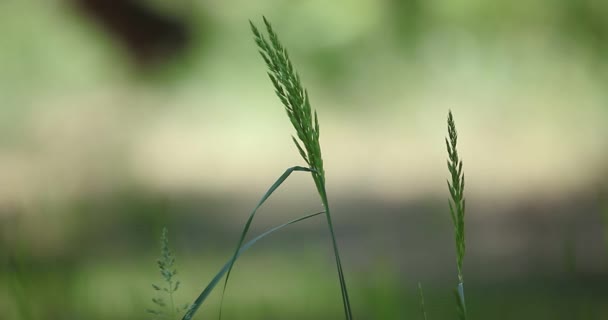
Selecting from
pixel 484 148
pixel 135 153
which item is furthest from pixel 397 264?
pixel 135 153

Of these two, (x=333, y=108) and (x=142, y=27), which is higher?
(x=142, y=27)

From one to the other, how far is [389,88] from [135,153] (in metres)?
1.11

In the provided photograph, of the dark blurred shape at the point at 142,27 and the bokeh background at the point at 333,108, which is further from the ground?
the dark blurred shape at the point at 142,27

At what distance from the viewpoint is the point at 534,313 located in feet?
7.07

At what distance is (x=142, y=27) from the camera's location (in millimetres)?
3535

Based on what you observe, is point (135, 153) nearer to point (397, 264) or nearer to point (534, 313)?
point (397, 264)

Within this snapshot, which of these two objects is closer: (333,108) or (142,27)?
(333,108)

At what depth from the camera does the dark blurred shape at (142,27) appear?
11.3 ft

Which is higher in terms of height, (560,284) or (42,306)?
(42,306)

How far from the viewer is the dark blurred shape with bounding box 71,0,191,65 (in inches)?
135

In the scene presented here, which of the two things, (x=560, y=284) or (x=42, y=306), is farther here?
(x=560, y=284)

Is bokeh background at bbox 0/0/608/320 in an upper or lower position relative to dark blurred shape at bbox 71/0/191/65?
lower

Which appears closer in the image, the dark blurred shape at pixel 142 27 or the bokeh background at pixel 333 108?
the bokeh background at pixel 333 108

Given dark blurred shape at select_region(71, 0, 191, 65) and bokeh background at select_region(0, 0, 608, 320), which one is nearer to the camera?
bokeh background at select_region(0, 0, 608, 320)
